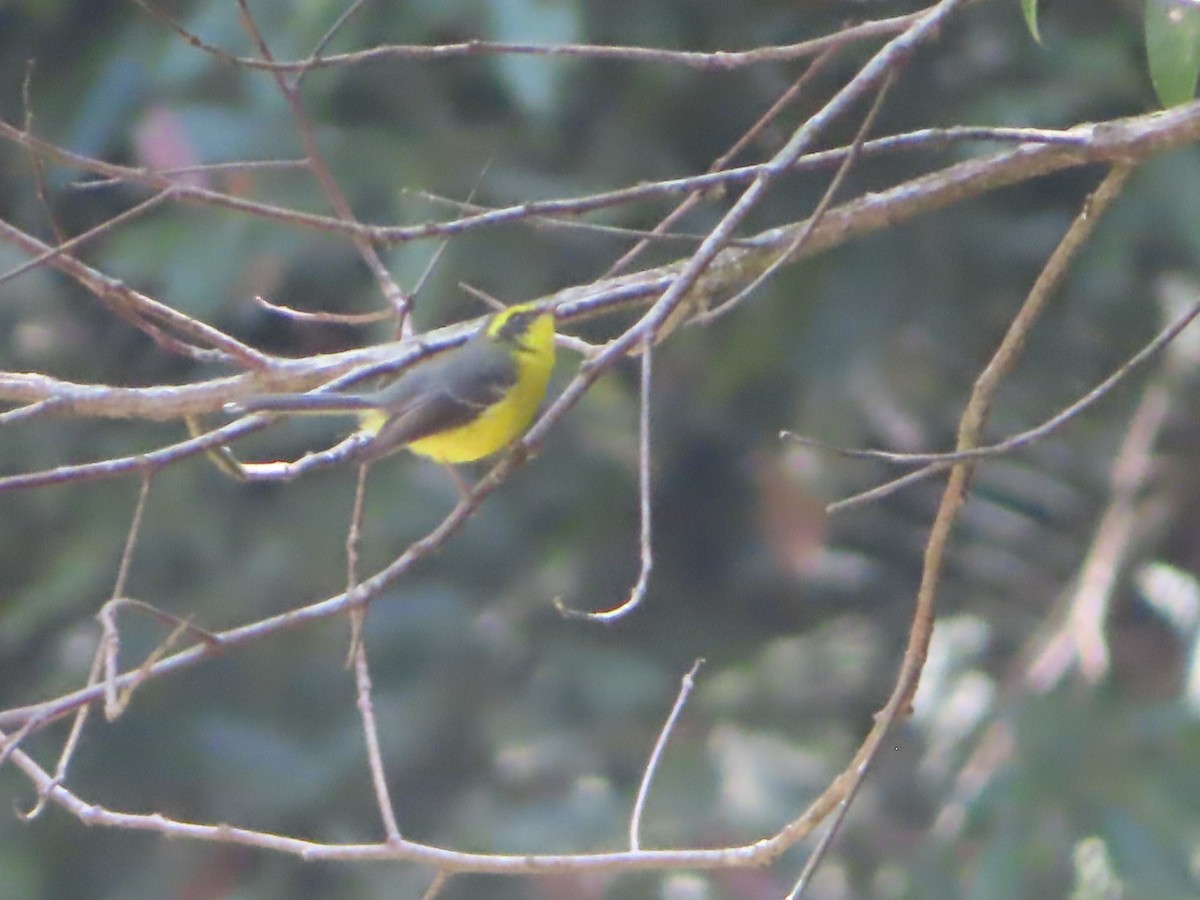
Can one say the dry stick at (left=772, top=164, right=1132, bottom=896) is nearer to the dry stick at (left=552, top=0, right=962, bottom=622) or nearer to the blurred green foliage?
the dry stick at (left=552, top=0, right=962, bottom=622)

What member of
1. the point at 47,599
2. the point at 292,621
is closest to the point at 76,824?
the point at 47,599

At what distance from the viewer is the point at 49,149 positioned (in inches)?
69.1

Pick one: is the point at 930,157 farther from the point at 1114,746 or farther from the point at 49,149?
the point at 49,149

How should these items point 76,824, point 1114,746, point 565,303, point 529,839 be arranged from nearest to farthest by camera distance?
1. point 565,303
2. point 1114,746
3. point 529,839
4. point 76,824

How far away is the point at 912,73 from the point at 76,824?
9.36 ft

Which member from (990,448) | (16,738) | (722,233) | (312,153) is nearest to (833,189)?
(722,233)

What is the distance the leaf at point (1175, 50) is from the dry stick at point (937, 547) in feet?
0.32

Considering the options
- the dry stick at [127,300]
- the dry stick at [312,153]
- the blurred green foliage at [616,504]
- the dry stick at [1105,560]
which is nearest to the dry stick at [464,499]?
the dry stick at [127,300]

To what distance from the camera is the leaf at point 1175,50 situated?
76.5 inches

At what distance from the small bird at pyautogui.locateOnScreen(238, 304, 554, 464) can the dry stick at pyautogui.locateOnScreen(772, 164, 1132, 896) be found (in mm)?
559

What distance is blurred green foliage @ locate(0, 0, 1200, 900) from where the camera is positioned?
4.02 m

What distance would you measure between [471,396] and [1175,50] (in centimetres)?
93

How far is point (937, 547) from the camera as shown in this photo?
69.2 inches

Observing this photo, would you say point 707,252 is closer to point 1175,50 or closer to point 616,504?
point 1175,50
